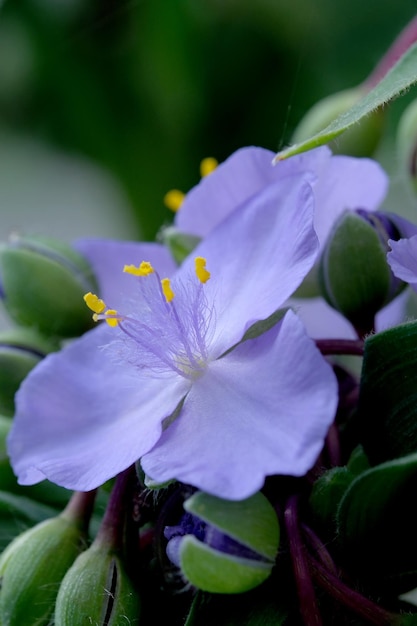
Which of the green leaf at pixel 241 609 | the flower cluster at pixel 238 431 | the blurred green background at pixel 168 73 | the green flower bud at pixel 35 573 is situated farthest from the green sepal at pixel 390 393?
the blurred green background at pixel 168 73

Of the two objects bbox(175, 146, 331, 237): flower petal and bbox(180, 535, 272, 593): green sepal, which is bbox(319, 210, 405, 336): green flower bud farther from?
bbox(180, 535, 272, 593): green sepal

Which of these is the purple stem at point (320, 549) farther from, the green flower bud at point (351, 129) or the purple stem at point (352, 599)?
the green flower bud at point (351, 129)

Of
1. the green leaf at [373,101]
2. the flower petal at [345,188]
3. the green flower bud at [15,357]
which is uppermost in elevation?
the green leaf at [373,101]

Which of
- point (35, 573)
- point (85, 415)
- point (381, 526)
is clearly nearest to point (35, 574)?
point (35, 573)

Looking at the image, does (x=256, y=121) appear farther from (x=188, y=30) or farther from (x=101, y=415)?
(x=101, y=415)

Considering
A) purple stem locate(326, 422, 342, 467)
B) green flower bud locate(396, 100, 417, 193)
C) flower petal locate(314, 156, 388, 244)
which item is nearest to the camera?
purple stem locate(326, 422, 342, 467)

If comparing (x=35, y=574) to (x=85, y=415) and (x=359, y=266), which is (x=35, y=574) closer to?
(x=85, y=415)

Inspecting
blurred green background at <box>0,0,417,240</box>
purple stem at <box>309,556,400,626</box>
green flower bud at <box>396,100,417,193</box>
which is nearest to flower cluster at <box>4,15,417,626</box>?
purple stem at <box>309,556,400,626</box>
